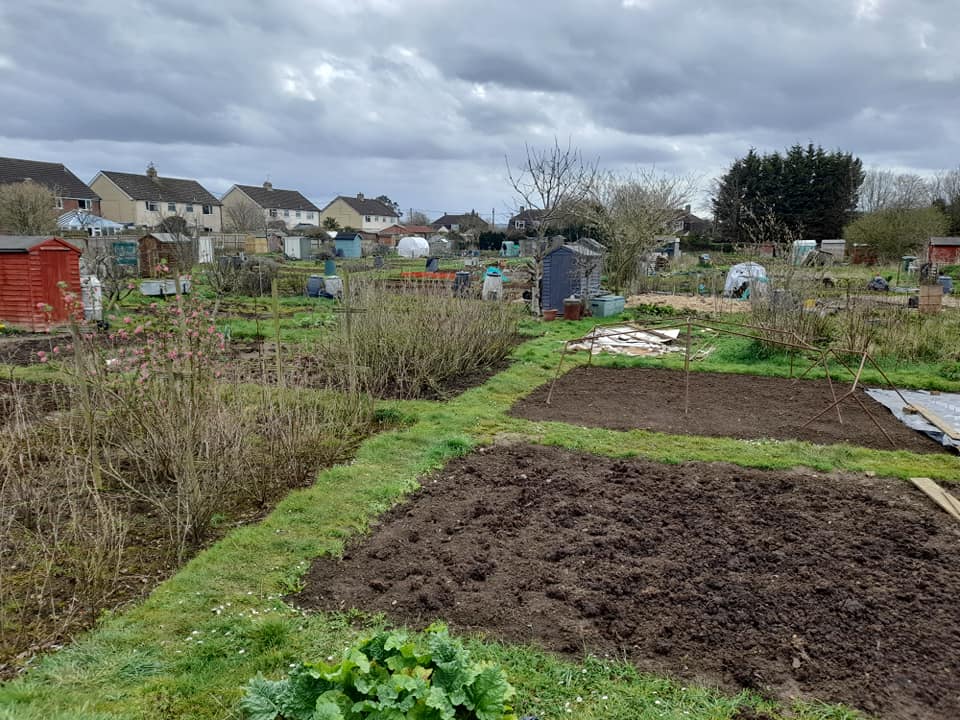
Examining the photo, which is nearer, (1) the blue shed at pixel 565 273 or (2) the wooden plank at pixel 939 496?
(2) the wooden plank at pixel 939 496

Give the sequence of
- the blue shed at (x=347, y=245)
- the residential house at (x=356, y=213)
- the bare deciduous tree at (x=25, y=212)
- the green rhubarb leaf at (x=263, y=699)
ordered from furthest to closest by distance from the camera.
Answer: the residential house at (x=356, y=213)
the blue shed at (x=347, y=245)
the bare deciduous tree at (x=25, y=212)
the green rhubarb leaf at (x=263, y=699)

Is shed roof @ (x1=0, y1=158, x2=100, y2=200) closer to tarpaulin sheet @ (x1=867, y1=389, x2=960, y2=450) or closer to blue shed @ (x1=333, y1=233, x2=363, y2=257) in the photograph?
blue shed @ (x1=333, y1=233, x2=363, y2=257)

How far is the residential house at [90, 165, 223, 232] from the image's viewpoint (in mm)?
57312

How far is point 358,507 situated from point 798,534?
327 cm

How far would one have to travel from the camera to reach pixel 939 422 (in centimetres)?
736

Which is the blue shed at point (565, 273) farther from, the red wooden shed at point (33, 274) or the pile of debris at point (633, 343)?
the red wooden shed at point (33, 274)

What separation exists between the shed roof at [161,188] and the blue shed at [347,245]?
20812 millimetres

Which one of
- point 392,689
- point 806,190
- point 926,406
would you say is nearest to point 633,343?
point 926,406

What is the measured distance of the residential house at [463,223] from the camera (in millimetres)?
69688

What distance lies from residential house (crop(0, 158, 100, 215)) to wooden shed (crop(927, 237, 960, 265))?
5485cm

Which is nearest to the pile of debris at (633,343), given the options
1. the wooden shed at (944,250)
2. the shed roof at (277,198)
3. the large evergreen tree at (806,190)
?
the wooden shed at (944,250)

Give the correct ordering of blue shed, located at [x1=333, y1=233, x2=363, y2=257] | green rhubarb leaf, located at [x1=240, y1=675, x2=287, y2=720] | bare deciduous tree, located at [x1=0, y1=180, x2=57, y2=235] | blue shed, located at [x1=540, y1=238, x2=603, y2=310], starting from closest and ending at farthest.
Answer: green rhubarb leaf, located at [x1=240, y1=675, x2=287, y2=720] < blue shed, located at [x1=540, y1=238, x2=603, y2=310] < bare deciduous tree, located at [x1=0, y1=180, x2=57, y2=235] < blue shed, located at [x1=333, y1=233, x2=363, y2=257]

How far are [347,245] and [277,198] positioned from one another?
3042 cm

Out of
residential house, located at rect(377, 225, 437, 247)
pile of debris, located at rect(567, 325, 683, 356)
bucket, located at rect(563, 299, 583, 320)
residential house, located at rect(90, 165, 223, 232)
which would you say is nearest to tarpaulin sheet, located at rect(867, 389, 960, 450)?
pile of debris, located at rect(567, 325, 683, 356)
